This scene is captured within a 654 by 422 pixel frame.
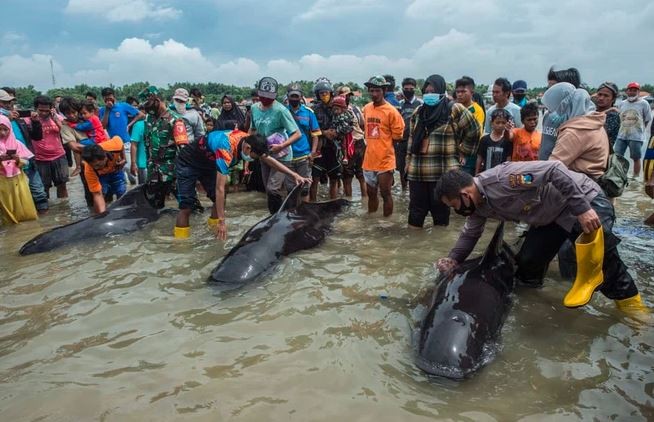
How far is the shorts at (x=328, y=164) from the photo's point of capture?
865cm

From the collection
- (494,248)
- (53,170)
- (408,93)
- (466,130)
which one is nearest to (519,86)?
(408,93)

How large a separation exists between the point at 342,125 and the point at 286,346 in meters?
5.59

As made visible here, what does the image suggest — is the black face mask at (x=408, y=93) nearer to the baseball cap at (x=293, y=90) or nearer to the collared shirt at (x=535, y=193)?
the baseball cap at (x=293, y=90)

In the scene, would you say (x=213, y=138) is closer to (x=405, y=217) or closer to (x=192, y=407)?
(x=405, y=217)

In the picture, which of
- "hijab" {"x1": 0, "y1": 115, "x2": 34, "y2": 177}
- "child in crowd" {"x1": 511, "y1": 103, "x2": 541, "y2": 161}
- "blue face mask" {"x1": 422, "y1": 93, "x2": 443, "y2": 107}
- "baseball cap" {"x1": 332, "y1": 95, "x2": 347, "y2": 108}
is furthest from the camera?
"baseball cap" {"x1": 332, "y1": 95, "x2": 347, "y2": 108}

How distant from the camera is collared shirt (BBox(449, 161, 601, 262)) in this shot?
12.0 feet

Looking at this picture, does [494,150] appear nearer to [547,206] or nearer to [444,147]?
[444,147]

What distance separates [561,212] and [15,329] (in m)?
4.72

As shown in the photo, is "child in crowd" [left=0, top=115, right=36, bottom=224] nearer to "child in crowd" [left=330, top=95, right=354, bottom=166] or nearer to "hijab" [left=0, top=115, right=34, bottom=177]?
"hijab" [left=0, top=115, right=34, bottom=177]

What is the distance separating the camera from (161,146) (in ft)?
24.1

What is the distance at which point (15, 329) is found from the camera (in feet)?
13.5

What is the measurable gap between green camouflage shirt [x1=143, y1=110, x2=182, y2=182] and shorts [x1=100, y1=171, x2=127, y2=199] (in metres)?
0.97

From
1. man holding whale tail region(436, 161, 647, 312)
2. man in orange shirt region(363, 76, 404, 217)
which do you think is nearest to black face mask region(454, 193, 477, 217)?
man holding whale tail region(436, 161, 647, 312)

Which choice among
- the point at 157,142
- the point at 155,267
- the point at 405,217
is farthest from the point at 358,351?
the point at 157,142
